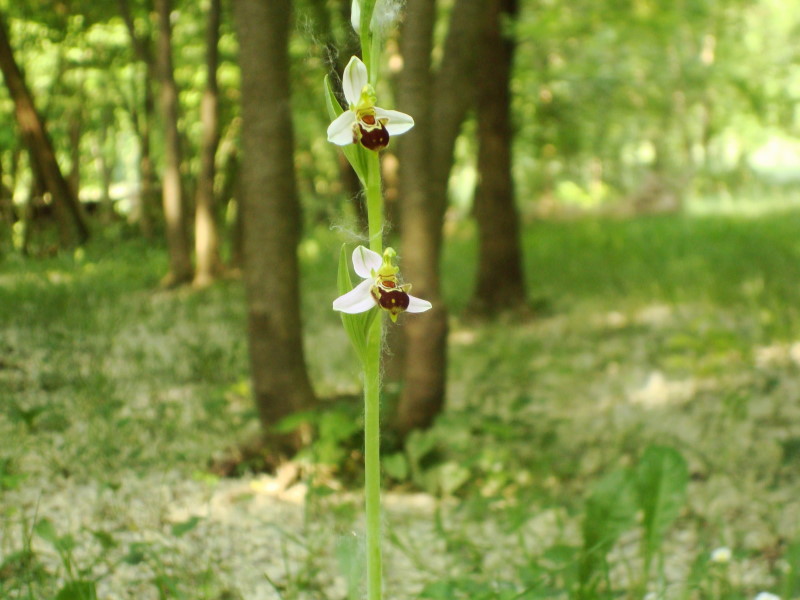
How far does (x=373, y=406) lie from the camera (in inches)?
50.7

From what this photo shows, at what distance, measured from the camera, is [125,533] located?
2.37 metres

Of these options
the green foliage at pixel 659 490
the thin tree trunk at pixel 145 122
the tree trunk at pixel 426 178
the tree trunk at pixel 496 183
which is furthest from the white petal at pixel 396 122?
the tree trunk at pixel 496 183

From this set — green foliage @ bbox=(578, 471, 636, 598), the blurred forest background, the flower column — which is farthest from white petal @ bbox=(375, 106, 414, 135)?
green foliage @ bbox=(578, 471, 636, 598)

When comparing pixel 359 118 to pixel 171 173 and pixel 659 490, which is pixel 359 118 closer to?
pixel 659 490

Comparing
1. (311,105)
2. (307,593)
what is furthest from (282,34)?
(311,105)

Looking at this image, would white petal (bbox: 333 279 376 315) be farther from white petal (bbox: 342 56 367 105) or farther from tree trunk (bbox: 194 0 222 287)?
tree trunk (bbox: 194 0 222 287)

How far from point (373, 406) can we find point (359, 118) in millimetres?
481

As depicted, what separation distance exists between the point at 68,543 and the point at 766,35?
19.2 meters

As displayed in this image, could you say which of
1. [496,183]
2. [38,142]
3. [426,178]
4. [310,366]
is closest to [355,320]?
[38,142]

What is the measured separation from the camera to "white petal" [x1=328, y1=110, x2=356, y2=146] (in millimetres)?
1183

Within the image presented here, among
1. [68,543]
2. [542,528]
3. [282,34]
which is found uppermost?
[282,34]

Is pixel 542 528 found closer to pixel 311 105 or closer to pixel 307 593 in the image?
pixel 307 593

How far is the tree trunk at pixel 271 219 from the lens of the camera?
3.11 meters

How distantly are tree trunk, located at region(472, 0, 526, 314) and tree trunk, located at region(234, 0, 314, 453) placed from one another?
335 cm
